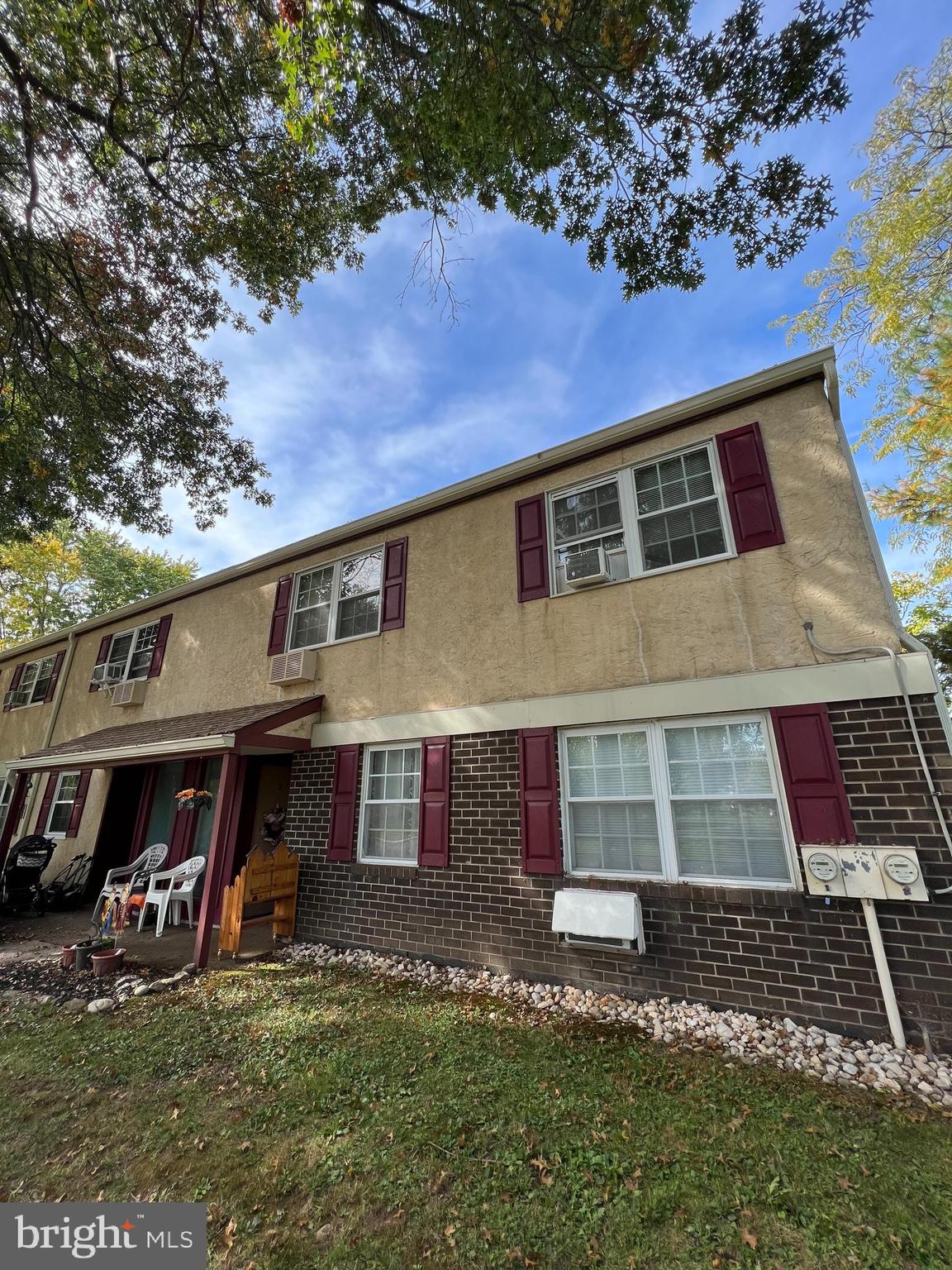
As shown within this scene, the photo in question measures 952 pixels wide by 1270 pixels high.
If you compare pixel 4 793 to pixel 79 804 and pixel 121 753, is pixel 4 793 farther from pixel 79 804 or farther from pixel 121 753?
pixel 121 753

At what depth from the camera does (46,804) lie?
1186cm

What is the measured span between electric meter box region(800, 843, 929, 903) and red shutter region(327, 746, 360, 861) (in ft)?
17.2

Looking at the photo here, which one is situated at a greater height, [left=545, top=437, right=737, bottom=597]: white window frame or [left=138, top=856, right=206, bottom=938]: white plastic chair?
[left=545, top=437, right=737, bottom=597]: white window frame

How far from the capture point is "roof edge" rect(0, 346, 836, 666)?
18.0 feet

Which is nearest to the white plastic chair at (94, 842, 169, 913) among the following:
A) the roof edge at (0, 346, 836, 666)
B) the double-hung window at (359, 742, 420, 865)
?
the double-hung window at (359, 742, 420, 865)

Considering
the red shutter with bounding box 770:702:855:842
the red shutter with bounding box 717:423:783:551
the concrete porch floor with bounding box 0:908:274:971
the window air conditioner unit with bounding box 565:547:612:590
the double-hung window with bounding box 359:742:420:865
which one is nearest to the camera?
the red shutter with bounding box 770:702:855:842

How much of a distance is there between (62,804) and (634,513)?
43.4 feet

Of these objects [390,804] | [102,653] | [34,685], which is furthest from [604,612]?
[34,685]

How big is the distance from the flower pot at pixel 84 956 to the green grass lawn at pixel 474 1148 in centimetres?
205

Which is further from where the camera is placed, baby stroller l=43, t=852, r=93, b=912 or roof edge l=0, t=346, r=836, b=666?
baby stroller l=43, t=852, r=93, b=912

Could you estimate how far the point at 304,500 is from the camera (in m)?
10.4

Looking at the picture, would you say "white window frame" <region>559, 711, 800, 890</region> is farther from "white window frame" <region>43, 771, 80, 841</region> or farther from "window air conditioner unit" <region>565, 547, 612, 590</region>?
"white window frame" <region>43, 771, 80, 841</region>

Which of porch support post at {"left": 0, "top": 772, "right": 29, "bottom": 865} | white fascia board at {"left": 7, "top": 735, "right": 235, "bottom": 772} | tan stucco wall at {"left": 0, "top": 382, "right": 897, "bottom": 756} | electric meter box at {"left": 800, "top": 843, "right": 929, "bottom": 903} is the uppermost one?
tan stucco wall at {"left": 0, "top": 382, "right": 897, "bottom": 756}

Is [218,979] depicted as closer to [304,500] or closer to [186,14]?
[304,500]
